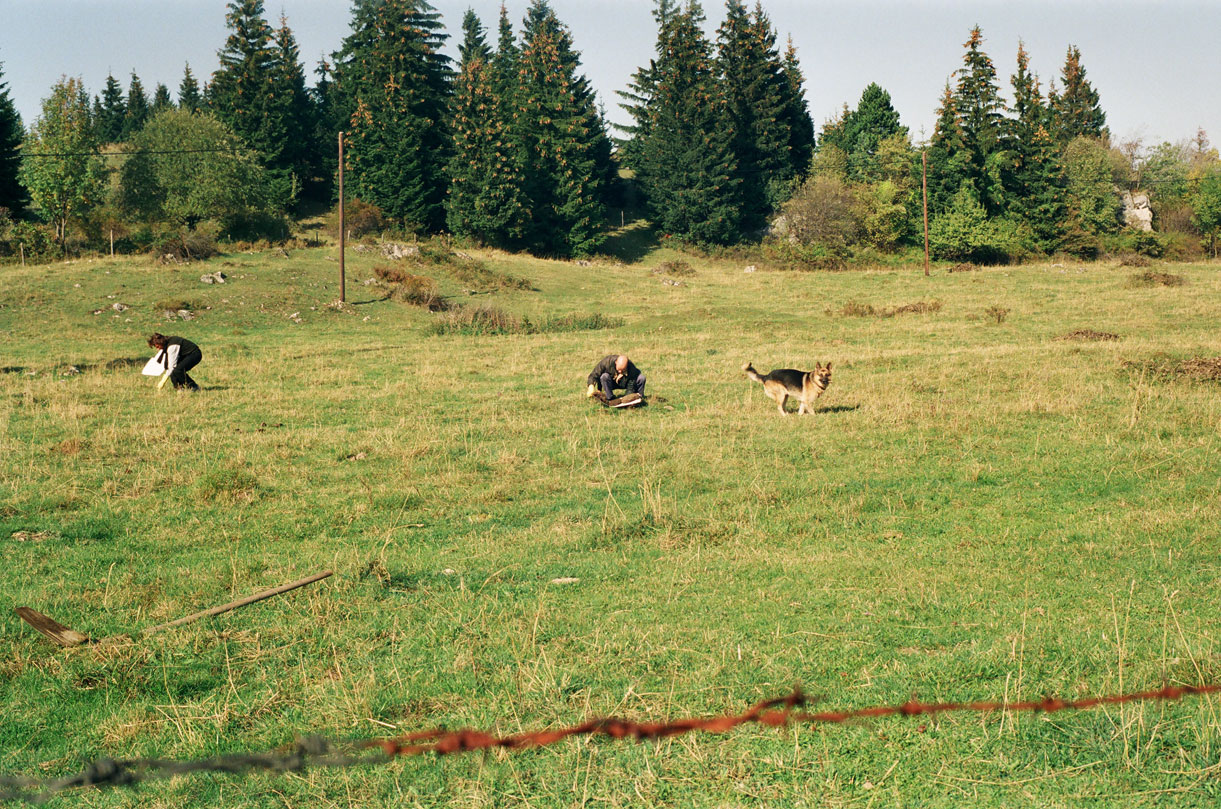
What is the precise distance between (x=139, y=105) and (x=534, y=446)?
115879mm

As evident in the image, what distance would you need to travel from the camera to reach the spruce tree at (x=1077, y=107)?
9162 centimetres

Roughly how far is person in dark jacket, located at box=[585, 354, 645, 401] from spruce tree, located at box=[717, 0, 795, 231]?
65.0m

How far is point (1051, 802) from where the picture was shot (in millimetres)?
4414

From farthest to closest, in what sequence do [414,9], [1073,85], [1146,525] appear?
[1073,85] → [414,9] → [1146,525]

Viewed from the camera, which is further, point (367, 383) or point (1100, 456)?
point (367, 383)

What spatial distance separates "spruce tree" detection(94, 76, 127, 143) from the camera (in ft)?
352

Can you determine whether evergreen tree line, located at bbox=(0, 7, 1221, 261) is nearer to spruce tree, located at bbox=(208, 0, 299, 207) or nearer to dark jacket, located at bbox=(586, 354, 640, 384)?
spruce tree, located at bbox=(208, 0, 299, 207)

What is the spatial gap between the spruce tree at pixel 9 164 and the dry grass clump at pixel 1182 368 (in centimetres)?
6058

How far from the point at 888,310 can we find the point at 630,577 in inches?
1281

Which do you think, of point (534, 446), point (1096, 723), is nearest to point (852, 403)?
point (534, 446)

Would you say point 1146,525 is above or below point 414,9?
below

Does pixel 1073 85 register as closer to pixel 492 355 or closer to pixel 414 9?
pixel 414 9

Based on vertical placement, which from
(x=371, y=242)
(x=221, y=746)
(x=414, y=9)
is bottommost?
(x=221, y=746)

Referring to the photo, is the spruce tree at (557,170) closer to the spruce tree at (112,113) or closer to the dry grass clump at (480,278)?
the dry grass clump at (480,278)
